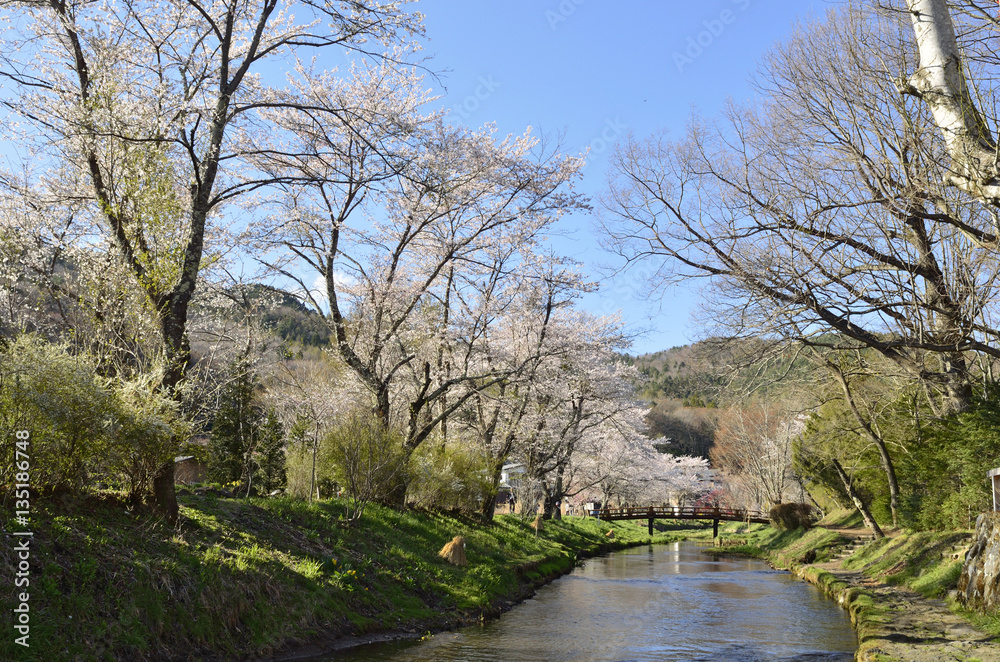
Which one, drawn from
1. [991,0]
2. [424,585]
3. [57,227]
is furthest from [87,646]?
[991,0]

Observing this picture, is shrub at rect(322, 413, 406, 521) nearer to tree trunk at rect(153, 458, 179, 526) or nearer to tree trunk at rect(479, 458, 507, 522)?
tree trunk at rect(153, 458, 179, 526)

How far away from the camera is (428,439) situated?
19047mm

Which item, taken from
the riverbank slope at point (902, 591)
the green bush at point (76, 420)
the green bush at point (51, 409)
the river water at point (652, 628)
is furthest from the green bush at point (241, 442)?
the riverbank slope at point (902, 591)

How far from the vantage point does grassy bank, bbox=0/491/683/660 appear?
615cm

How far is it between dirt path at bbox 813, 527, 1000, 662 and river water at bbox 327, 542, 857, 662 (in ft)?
→ 1.95

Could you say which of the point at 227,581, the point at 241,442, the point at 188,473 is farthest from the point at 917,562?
the point at 188,473

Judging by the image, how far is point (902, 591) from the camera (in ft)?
45.8

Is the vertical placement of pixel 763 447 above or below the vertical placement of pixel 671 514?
above

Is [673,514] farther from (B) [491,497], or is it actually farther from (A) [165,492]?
(A) [165,492]

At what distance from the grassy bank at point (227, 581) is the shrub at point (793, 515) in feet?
78.5

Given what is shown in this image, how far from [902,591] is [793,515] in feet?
69.7

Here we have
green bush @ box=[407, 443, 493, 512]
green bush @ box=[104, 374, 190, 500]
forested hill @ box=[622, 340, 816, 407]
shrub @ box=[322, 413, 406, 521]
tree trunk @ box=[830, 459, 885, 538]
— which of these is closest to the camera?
green bush @ box=[104, 374, 190, 500]

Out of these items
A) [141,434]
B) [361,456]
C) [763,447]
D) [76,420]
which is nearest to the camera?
[76,420]

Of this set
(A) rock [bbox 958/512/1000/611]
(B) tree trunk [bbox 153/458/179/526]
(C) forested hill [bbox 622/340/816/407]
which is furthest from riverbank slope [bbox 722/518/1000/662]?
(B) tree trunk [bbox 153/458/179/526]
